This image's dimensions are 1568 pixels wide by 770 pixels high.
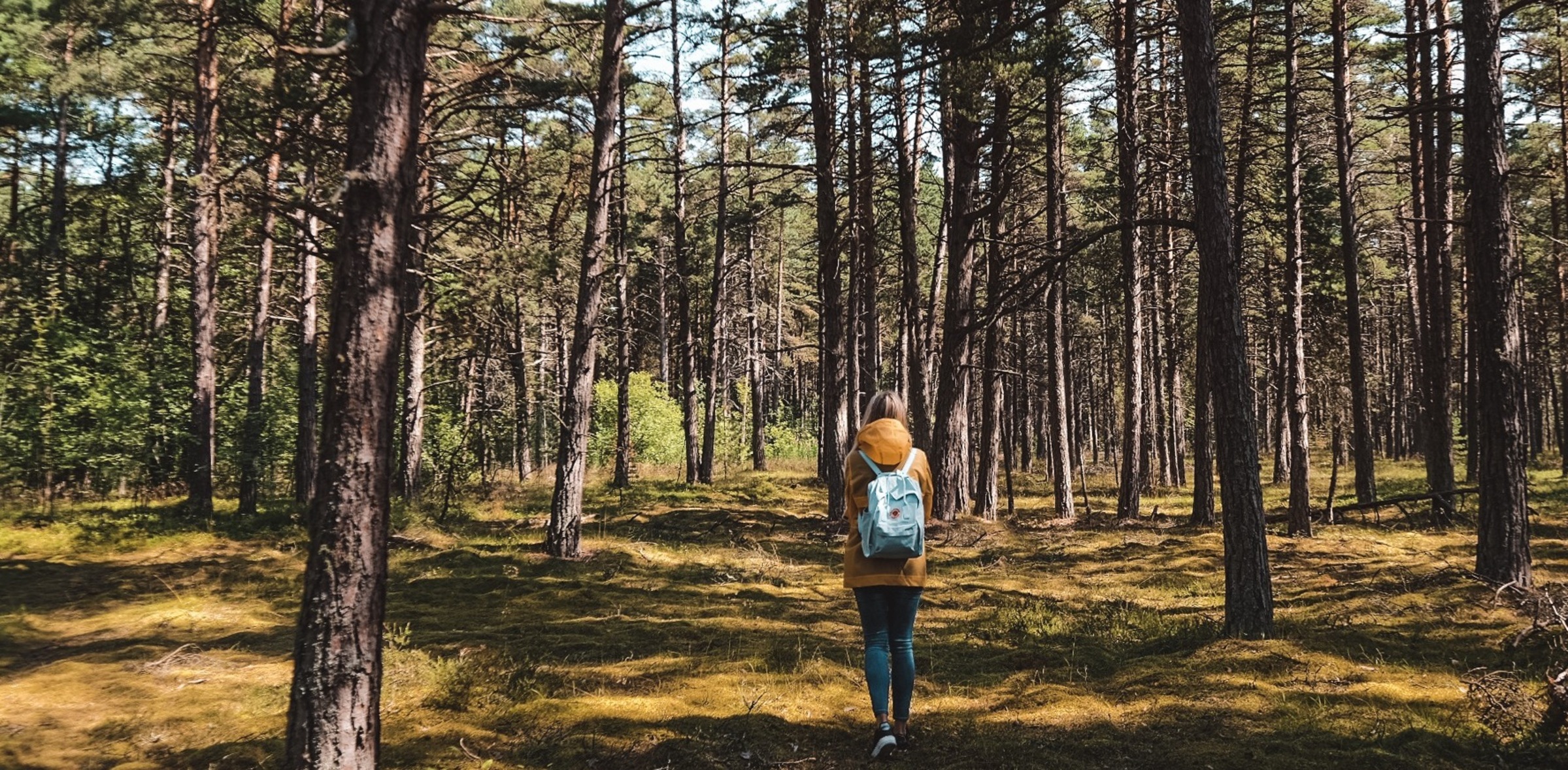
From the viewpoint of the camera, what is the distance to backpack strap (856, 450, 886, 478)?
4.63 metres

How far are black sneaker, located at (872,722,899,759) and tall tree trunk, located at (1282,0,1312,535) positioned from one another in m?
11.9

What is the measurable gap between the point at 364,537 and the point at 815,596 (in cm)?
668

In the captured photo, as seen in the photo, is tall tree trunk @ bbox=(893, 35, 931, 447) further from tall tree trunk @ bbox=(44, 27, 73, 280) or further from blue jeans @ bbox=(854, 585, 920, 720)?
tall tree trunk @ bbox=(44, 27, 73, 280)

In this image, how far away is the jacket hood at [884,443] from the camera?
4.71 meters

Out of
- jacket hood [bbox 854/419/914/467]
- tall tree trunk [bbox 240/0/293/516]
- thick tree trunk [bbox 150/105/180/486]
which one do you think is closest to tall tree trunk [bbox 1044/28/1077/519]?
jacket hood [bbox 854/419/914/467]

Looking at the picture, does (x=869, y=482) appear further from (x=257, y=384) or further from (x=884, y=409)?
(x=257, y=384)

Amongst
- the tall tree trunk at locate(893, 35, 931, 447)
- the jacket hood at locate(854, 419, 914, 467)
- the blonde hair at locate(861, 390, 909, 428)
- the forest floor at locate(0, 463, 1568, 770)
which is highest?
the tall tree trunk at locate(893, 35, 931, 447)

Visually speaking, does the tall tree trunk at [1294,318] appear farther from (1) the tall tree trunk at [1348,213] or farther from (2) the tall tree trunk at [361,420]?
(2) the tall tree trunk at [361,420]

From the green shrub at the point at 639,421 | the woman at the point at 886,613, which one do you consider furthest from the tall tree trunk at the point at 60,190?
the woman at the point at 886,613

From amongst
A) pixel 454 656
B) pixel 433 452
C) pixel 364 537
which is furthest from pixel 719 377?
pixel 364 537

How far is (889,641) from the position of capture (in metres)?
4.56

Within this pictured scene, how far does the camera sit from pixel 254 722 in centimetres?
486

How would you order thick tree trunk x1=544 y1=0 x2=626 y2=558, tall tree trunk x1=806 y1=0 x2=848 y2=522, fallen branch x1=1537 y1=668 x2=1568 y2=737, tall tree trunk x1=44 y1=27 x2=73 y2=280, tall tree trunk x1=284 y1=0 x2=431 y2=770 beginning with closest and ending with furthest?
tall tree trunk x1=284 y1=0 x2=431 y2=770
fallen branch x1=1537 y1=668 x2=1568 y2=737
thick tree trunk x1=544 y1=0 x2=626 y2=558
tall tree trunk x1=806 y1=0 x2=848 y2=522
tall tree trunk x1=44 y1=27 x2=73 y2=280

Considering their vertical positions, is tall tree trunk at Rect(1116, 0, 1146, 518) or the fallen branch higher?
tall tree trunk at Rect(1116, 0, 1146, 518)
